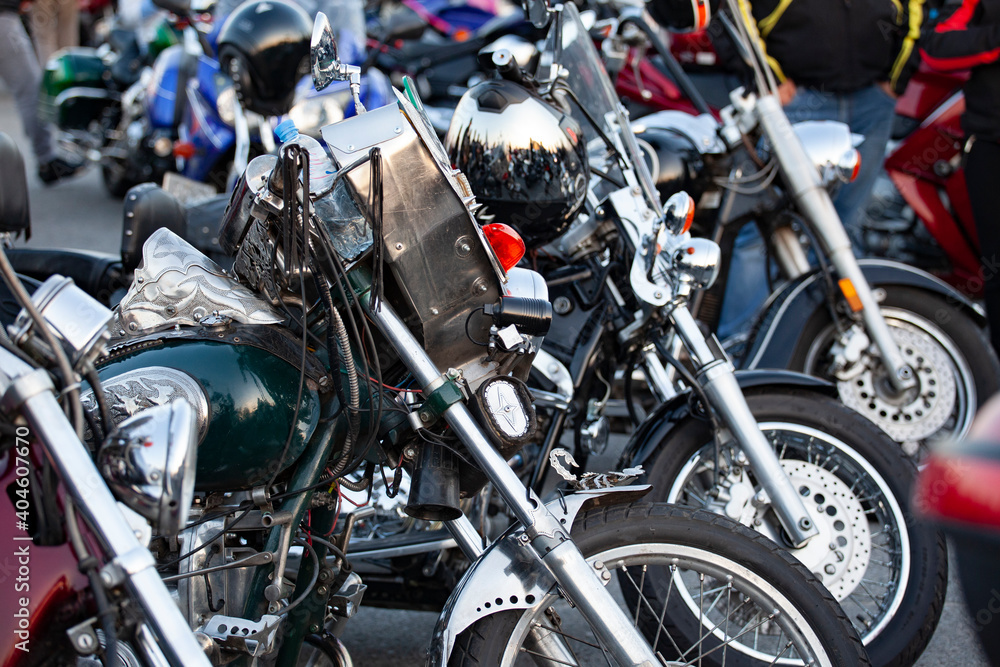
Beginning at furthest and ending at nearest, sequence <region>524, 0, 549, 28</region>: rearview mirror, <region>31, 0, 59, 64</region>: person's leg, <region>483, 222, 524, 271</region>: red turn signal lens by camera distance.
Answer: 1. <region>31, 0, 59, 64</region>: person's leg
2. <region>524, 0, 549, 28</region>: rearview mirror
3. <region>483, 222, 524, 271</region>: red turn signal lens

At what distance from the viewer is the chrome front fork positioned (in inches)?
130

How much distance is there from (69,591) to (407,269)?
792 millimetres

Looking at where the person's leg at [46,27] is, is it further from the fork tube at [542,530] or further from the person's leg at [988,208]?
the fork tube at [542,530]

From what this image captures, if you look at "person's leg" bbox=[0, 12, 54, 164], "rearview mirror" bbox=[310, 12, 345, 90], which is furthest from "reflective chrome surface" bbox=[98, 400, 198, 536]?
"person's leg" bbox=[0, 12, 54, 164]

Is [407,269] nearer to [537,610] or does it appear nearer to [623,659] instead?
[537,610]

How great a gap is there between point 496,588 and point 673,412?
3.17ft

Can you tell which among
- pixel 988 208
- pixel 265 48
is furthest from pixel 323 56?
pixel 988 208

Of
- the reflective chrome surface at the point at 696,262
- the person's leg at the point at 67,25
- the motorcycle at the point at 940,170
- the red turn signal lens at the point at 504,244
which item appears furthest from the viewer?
the person's leg at the point at 67,25

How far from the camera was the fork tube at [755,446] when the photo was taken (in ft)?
7.41

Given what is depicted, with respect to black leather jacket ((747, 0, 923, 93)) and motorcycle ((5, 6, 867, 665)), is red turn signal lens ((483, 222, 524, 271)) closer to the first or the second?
motorcycle ((5, 6, 867, 665))

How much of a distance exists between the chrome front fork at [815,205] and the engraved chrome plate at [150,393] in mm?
2471

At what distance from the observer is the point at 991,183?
3.76 meters

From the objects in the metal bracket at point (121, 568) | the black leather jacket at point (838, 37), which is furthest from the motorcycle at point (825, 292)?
the metal bracket at point (121, 568)

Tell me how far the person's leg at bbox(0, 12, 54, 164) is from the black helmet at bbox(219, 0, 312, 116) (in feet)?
11.9
